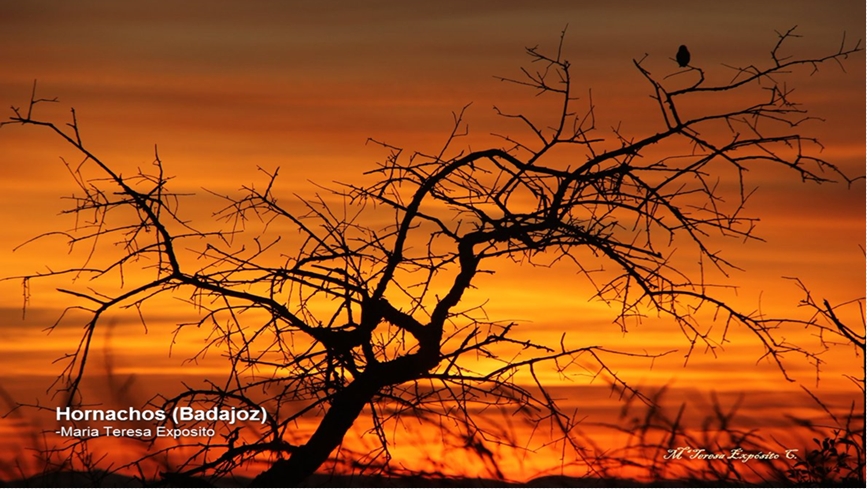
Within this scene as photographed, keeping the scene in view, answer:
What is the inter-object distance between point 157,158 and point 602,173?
275 centimetres

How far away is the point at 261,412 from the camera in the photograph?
5699 mm

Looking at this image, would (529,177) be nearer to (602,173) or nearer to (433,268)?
(602,173)

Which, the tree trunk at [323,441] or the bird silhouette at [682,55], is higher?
the bird silhouette at [682,55]

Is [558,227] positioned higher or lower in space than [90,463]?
higher

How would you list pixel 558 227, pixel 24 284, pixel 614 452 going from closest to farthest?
pixel 24 284 → pixel 558 227 → pixel 614 452

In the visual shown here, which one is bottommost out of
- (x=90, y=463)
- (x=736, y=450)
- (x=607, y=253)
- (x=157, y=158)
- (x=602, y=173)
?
(x=736, y=450)

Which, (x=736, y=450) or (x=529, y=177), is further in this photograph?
(x=736, y=450)

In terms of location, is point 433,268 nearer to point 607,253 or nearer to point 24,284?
point 607,253

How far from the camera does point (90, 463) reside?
19.2 feet

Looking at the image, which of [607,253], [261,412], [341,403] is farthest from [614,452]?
[261,412]

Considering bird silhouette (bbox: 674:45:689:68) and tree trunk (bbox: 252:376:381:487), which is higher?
bird silhouette (bbox: 674:45:689:68)

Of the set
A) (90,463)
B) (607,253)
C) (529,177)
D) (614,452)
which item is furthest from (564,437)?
(90,463)

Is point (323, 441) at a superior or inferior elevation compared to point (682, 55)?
inferior

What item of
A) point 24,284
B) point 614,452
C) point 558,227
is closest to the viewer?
point 24,284
